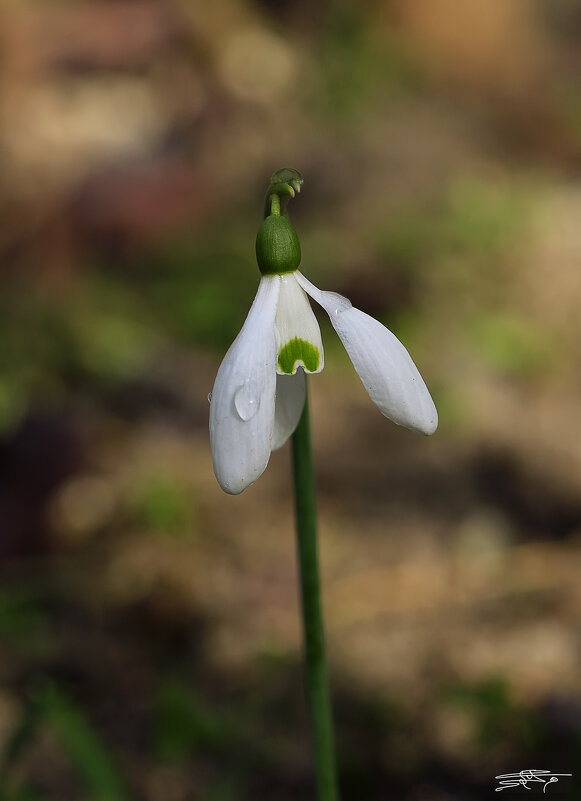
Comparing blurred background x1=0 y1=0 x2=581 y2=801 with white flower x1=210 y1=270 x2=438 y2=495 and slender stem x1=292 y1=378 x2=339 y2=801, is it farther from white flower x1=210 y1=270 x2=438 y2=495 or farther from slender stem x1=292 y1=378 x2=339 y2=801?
white flower x1=210 y1=270 x2=438 y2=495

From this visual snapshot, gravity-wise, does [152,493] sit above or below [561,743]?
above

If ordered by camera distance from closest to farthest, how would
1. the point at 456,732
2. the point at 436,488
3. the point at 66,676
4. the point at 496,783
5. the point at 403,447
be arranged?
1. the point at 496,783
2. the point at 456,732
3. the point at 66,676
4. the point at 436,488
5. the point at 403,447

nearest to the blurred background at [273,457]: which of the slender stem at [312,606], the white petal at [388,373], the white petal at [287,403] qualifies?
the slender stem at [312,606]

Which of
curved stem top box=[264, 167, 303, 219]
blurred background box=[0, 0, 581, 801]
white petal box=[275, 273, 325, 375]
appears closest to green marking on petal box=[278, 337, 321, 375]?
white petal box=[275, 273, 325, 375]

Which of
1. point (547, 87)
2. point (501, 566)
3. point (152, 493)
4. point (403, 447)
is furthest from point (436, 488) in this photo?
point (547, 87)

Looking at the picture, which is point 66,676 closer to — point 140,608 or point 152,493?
point 140,608

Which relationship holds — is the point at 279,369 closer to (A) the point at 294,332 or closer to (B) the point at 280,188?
(A) the point at 294,332

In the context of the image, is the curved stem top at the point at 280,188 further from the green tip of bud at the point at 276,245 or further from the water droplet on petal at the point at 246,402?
the water droplet on petal at the point at 246,402
